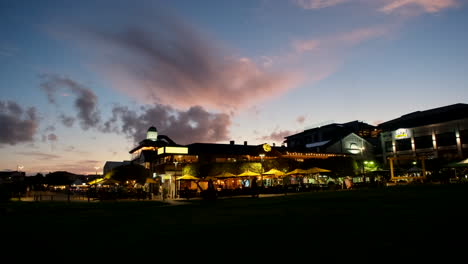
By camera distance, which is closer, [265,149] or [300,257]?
[300,257]

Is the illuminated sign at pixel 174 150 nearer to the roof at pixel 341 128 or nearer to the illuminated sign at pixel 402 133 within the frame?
the roof at pixel 341 128

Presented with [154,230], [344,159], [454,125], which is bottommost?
[154,230]

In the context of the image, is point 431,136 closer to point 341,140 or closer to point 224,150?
point 341,140

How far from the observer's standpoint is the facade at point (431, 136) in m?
A: 59.7

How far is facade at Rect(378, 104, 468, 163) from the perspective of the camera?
59719 mm

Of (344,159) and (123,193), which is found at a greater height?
(344,159)

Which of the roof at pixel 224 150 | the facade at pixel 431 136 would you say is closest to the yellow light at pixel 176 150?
the roof at pixel 224 150

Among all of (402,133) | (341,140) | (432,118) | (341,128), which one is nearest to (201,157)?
(341,140)

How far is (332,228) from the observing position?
8.59 meters

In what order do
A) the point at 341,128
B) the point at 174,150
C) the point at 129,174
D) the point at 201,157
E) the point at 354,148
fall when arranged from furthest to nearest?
the point at 341,128 → the point at 354,148 → the point at 201,157 → the point at 174,150 → the point at 129,174

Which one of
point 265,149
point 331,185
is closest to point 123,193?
point 265,149

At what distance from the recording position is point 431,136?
6456cm

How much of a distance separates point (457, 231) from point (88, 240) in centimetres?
876

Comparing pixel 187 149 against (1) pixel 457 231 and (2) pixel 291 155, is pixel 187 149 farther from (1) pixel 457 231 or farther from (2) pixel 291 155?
(1) pixel 457 231
